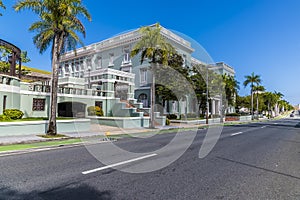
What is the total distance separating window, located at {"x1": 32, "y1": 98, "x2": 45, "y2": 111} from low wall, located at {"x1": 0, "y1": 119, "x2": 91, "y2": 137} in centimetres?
641

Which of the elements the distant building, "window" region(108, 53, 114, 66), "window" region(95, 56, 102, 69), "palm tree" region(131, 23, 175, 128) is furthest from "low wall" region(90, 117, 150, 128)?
"window" region(95, 56, 102, 69)

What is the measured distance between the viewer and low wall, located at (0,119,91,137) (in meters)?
12.6

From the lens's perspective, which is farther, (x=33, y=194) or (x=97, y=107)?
(x=97, y=107)

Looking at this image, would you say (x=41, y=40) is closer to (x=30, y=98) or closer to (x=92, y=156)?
(x=30, y=98)

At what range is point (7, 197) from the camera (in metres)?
4.18

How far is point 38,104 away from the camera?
66.3ft

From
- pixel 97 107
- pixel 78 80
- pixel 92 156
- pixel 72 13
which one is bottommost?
pixel 92 156

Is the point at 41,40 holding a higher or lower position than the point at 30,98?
higher

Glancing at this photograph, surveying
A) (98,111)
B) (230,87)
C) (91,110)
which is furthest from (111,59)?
(230,87)

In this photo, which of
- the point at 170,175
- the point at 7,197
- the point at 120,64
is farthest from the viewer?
the point at 120,64

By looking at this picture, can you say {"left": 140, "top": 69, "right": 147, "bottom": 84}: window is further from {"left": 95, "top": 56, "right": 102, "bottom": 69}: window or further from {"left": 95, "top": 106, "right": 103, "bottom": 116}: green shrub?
{"left": 95, "top": 106, "right": 103, "bottom": 116}: green shrub

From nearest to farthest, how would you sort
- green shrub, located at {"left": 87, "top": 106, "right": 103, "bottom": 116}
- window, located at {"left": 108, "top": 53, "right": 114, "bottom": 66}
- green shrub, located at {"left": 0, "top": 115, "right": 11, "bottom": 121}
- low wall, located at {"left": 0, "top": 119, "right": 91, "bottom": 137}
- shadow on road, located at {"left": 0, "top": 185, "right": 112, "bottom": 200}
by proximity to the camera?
shadow on road, located at {"left": 0, "top": 185, "right": 112, "bottom": 200} → low wall, located at {"left": 0, "top": 119, "right": 91, "bottom": 137} → green shrub, located at {"left": 0, "top": 115, "right": 11, "bottom": 121} → green shrub, located at {"left": 87, "top": 106, "right": 103, "bottom": 116} → window, located at {"left": 108, "top": 53, "right": 114, "bottom": 66}

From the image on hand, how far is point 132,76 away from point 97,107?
866 cm

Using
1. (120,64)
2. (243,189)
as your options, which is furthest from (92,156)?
(120,64)
